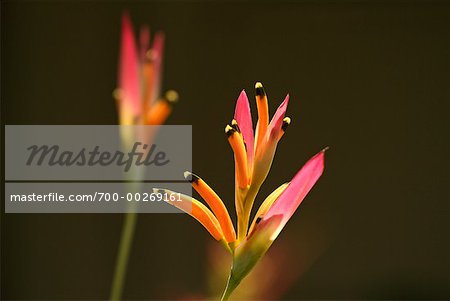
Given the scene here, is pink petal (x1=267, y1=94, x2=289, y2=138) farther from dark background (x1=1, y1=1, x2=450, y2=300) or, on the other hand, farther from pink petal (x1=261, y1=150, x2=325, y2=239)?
dark background (x1=1, y1=1, x2=450, y2=300)

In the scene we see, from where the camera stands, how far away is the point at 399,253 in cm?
141

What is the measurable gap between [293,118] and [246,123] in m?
1.22

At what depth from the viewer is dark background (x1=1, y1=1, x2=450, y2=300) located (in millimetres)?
1341

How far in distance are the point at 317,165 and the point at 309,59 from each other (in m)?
1.16

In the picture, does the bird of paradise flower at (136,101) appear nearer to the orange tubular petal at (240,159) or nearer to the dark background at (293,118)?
the orange tubular petal at (240,159)

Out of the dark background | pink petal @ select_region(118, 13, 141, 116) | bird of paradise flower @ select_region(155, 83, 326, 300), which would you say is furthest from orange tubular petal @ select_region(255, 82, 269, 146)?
the dark background

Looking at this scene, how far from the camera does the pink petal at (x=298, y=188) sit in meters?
0.21

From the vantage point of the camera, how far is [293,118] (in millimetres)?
1456

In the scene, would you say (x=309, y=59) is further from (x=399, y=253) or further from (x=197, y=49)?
(x=399, y=253)

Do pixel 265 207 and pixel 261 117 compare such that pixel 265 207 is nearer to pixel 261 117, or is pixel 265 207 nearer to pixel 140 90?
pixel 261 117

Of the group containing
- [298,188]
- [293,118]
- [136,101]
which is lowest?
[298,188]

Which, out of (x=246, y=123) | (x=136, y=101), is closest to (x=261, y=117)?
(x=246, y=123)

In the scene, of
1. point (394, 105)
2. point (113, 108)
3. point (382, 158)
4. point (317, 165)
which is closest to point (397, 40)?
point (394, 105)

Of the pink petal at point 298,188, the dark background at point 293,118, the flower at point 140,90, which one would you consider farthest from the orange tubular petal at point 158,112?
the dark background at point 293,118
